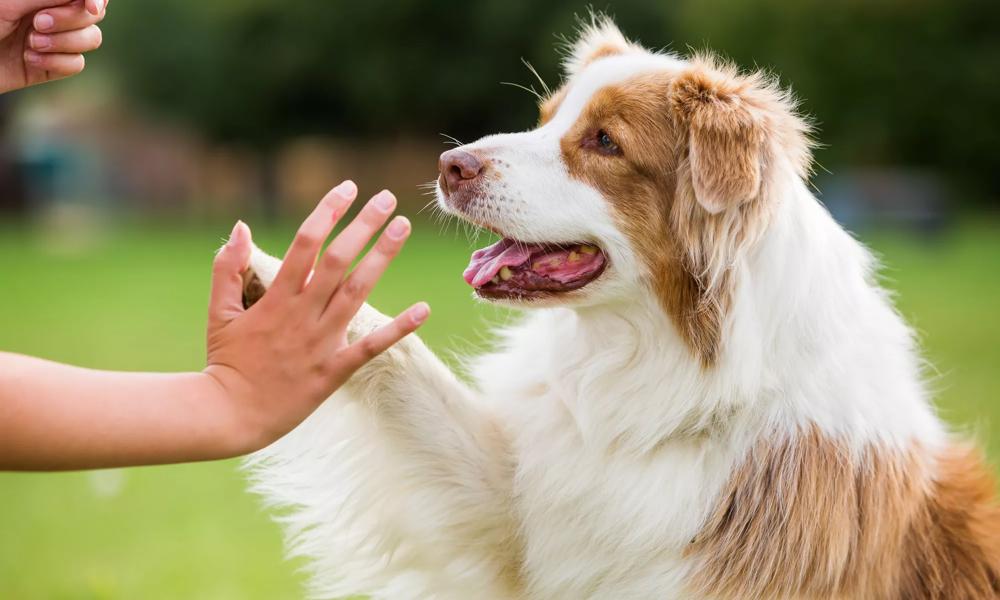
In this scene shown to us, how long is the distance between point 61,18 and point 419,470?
1.63 meters

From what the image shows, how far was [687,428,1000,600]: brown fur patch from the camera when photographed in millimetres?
3092

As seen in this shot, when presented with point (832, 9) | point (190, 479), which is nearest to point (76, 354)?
point (190, 479)

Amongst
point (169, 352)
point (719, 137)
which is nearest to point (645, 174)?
point (719, 137)

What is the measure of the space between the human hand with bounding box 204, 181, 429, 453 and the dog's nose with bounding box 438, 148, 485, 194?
1.24 meters

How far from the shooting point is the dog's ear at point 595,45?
153 inches

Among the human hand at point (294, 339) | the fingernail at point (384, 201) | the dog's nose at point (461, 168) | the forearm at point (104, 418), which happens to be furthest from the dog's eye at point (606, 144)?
the forearm at point (104, 418)

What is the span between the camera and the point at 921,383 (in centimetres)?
368

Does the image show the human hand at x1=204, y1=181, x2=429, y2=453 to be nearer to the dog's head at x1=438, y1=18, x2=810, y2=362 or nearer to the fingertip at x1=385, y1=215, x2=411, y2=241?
the fingertip at x1=385, y1=215, x2=411, y2=241

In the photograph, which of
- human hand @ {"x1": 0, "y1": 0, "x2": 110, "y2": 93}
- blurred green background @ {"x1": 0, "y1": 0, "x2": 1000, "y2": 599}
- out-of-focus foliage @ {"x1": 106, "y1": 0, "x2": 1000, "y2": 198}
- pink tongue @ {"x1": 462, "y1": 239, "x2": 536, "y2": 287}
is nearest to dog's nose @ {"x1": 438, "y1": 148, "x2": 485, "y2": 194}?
pink tongue @ {"x1": 462, "y1": 239, "x2": 536, "y2": 287}

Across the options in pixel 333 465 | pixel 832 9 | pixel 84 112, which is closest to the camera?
pixel 333 465

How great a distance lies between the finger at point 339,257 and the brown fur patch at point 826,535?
149cm

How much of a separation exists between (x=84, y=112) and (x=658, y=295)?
147 feet

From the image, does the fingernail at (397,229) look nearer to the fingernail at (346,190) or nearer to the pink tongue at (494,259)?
the fingernail at (346,190)

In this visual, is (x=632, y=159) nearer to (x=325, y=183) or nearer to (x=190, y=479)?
(x=190, y=479)
